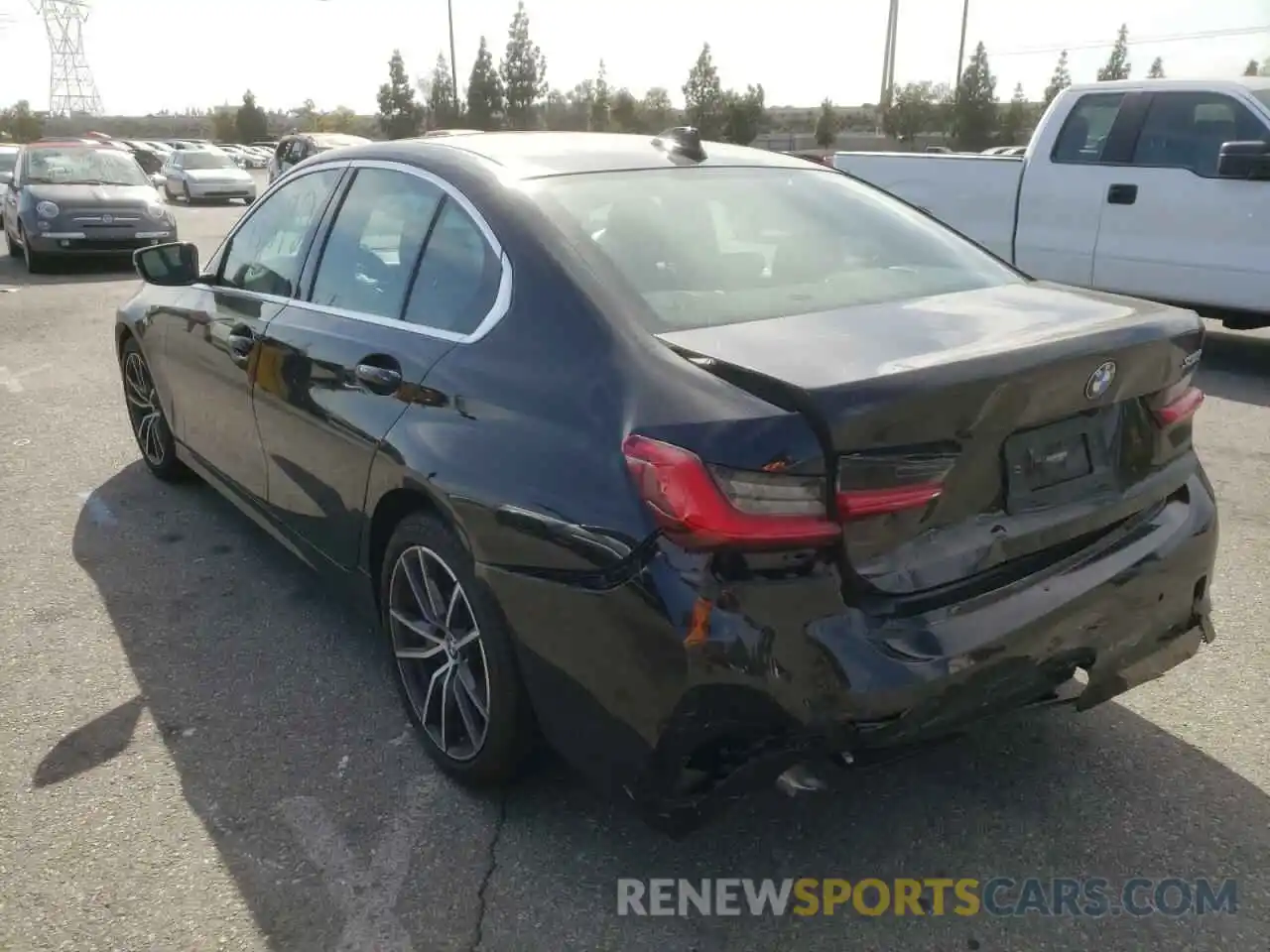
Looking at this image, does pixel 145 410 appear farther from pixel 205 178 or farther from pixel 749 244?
pixel 205 178

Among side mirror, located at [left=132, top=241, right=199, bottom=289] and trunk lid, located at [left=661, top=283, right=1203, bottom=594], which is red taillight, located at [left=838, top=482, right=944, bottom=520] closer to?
trunk lid, located at [left=661, top=283, right=1203, bottom=594]

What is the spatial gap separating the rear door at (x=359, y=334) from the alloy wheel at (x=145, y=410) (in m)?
1.84

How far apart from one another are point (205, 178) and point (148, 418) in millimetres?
24549

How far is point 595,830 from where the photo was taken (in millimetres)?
2746

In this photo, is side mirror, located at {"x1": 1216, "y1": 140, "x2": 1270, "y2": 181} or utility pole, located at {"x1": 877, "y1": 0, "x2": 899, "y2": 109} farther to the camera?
utility pole, located at {"x1": 877, "y1": 0, "x2": 899, "y2": 109}

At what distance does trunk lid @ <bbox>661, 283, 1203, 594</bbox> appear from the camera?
2125mm

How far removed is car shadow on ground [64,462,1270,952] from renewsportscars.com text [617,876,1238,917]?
1.2 inches

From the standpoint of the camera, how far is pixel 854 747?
2158mm

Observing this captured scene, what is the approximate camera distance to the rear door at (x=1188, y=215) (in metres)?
7.36

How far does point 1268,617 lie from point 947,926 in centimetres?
215

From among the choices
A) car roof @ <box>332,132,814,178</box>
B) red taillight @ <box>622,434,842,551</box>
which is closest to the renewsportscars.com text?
red taillight @ <box>622,434,842,551</box>

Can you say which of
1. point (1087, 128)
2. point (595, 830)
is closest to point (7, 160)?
point (1087, 128)

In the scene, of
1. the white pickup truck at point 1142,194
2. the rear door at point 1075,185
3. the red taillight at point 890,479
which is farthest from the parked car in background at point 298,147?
the red taillight at point 890,479

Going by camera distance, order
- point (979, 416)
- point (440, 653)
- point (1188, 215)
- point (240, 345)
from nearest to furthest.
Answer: point (979, 416), point (440, 653), point (240, 345), point (1188, 215)
